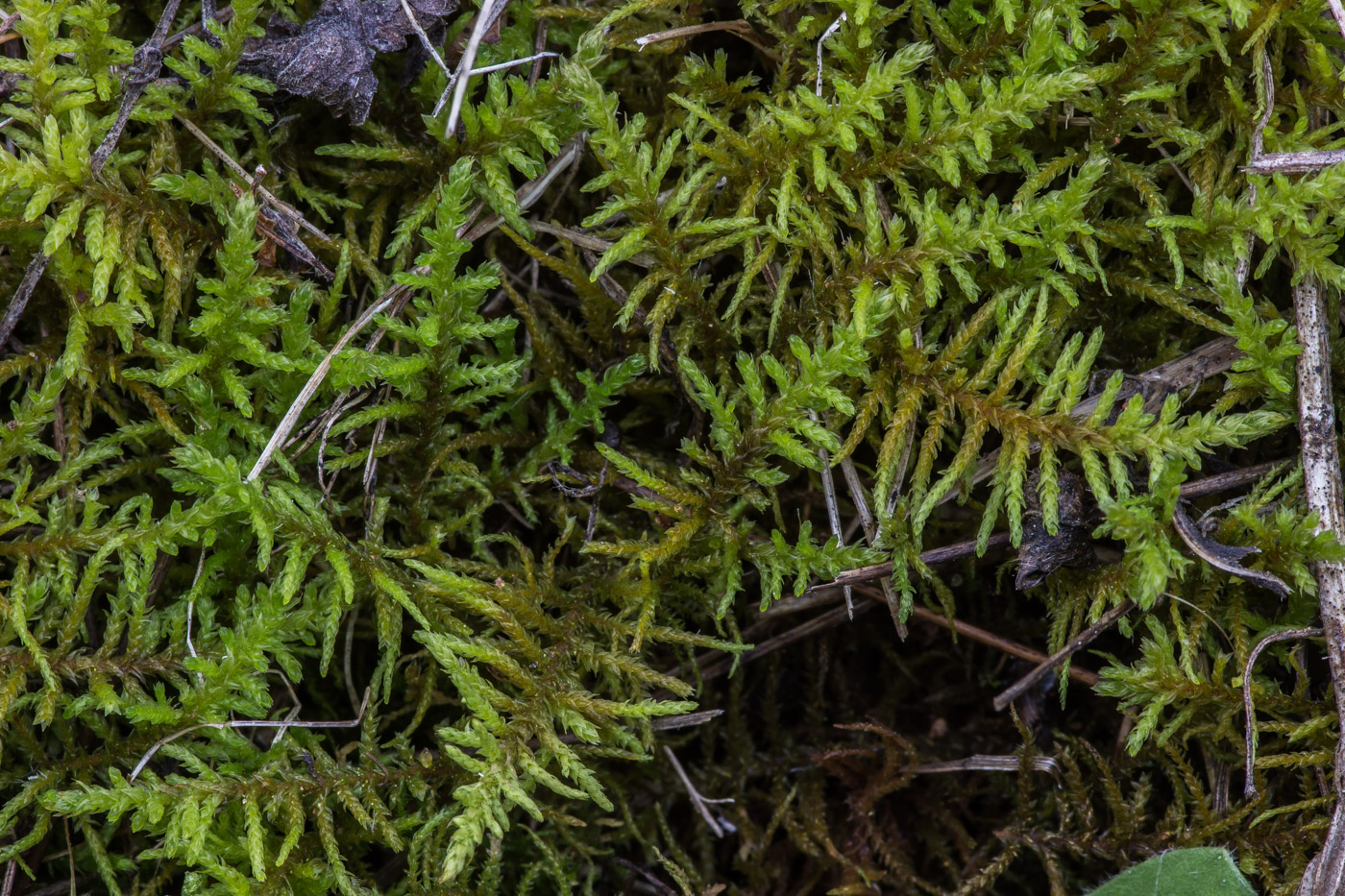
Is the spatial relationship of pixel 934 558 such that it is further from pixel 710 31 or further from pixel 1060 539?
pixel 710 31

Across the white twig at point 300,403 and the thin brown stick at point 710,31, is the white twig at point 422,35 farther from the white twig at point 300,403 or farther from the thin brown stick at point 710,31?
the white twig at point 300,403

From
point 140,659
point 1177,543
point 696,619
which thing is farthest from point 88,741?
point 1177,543

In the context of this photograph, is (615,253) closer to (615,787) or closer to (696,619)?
(696,619)

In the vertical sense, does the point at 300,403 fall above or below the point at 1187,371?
above

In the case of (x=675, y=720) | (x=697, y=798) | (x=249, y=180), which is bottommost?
(x=697, y=798)

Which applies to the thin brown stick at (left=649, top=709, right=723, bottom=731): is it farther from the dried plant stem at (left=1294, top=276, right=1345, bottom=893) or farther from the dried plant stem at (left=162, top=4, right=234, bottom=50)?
the dried plant stem at (left=162, top=4, right=234, bottom=50)

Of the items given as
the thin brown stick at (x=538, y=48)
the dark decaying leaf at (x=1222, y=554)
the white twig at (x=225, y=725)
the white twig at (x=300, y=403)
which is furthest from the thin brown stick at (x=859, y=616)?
the thin brown stick at (x=538, y=48)

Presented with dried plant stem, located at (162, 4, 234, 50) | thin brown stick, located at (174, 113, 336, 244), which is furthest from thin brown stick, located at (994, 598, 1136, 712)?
dried plant stem, located at (162, 4, 234, 50)

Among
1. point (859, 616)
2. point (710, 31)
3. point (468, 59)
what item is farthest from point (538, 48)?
point (859, 616)
